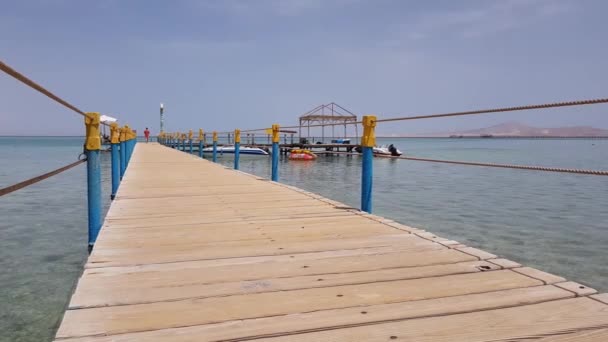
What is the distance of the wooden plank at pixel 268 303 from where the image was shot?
4.75 ft

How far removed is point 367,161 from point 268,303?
9.27 feet

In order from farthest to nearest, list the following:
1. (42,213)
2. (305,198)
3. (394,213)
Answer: (394,213) → (42,213) → (305,198)

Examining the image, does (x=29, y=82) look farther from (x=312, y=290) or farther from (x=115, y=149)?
(x=115, y=149)

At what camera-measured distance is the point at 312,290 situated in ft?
5.92

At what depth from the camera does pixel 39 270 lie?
4828mm

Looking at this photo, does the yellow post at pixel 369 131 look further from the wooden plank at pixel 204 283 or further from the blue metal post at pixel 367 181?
the wooden plank at pixel 204 283

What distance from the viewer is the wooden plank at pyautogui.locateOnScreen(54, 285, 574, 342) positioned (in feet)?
4.49

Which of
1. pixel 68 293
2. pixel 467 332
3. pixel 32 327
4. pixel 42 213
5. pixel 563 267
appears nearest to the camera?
pixel 467 332

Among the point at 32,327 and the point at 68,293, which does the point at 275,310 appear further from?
the point at 68,293

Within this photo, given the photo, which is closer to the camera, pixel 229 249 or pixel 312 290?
pixel 312 290

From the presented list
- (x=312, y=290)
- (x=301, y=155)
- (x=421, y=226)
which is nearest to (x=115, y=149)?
(x=421, y=226)

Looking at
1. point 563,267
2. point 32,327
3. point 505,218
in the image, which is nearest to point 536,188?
point 505,218

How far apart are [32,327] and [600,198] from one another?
45.8ft

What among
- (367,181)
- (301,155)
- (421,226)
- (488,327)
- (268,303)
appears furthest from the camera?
(301,155)
